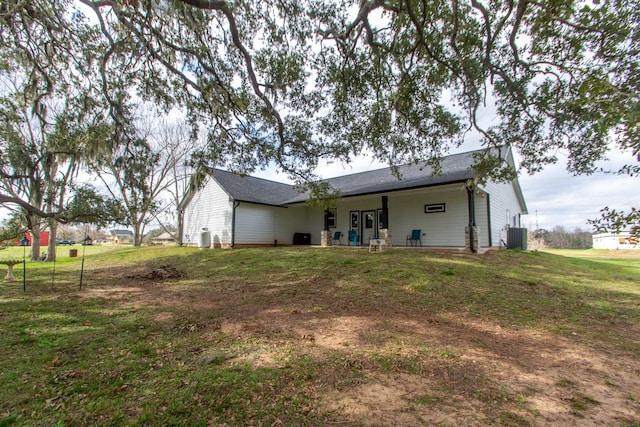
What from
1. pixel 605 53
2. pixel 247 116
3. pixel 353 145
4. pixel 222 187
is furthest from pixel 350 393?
pixel 222 187

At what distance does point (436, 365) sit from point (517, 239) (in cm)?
1418

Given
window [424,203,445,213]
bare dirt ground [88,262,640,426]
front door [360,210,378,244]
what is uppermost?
window [424,203,445,213]

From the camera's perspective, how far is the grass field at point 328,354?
223 cm

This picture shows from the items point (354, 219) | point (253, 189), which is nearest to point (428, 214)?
point (354, 219)

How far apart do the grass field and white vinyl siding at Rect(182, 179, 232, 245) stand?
946 centimetres

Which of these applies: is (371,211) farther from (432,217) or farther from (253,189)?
(253,189)

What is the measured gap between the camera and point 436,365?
9.64 ft

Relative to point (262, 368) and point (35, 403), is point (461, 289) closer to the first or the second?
point (262, 368)

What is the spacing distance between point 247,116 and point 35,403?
25.3 ft

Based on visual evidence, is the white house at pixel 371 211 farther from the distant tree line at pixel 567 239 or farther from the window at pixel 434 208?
the distant tree line at pixel 567 239

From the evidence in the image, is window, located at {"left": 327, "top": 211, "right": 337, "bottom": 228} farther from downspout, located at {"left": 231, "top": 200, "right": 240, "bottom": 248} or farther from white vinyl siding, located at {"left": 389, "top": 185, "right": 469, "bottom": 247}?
downspout, located at {"left": 231, "top": 200, "right": 240, "bottom": 248}

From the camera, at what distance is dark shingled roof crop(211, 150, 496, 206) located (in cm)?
1231

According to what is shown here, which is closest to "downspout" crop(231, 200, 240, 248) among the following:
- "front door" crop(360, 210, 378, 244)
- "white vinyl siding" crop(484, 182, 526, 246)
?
"front door" crop(360, 210, 378, 244)

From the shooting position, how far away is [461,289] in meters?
6.11
